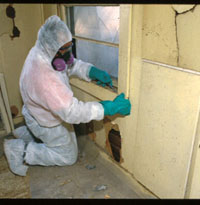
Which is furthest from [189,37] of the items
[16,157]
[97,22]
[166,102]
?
[16,157]

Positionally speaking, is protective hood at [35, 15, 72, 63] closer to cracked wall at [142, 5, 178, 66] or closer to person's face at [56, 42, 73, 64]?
person's face at [56, 42, 73, 64]

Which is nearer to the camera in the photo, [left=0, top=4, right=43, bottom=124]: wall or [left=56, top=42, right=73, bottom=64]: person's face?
[left=56, top=42, right=73, bottom=64]: person's face

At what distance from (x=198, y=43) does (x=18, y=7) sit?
→ 1.70 meters

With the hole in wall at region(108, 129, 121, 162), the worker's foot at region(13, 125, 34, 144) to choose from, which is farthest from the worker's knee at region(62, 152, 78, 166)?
the worker's foot at region(13, 125, 34, 144)

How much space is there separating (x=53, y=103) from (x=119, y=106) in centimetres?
43

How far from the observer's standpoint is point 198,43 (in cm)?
102

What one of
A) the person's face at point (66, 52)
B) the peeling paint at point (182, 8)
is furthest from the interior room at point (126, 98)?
the person's face at point (66, 52)

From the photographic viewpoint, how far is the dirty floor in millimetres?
1584

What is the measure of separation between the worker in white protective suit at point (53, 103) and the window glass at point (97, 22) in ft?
0.84

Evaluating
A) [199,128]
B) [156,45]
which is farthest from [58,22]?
[199,128]

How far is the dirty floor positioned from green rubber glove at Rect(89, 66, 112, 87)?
0.64 m

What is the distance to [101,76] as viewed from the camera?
5.56ft

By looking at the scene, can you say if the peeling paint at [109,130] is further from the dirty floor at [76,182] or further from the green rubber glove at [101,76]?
the green rubber glove at [101,76]

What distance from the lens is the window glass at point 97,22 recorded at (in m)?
1.56
